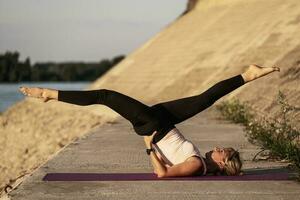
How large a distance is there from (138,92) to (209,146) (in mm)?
20437

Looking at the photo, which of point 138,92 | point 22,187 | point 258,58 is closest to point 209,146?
point 22,187

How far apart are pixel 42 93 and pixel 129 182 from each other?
129 centimetres

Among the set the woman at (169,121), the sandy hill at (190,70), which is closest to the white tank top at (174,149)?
the woman at (169,121)

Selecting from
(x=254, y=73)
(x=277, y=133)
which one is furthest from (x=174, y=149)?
(x=277, y=133)

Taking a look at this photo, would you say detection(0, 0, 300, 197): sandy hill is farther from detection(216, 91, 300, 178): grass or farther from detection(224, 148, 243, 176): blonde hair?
detection(224, 148, 243, 176): blonde hair

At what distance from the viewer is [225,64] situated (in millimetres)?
25531

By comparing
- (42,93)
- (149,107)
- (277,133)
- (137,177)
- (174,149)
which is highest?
(42,93)

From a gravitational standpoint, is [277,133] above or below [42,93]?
below

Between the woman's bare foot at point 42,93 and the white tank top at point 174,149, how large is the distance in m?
1.17

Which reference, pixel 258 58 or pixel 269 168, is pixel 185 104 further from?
pixel 258 58

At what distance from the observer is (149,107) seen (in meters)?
7.05

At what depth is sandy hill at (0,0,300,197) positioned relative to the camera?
16.6 m

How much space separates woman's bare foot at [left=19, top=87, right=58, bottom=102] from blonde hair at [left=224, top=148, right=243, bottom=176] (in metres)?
1.90

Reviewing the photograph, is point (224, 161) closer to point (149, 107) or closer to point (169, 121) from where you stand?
point (169, 121)
